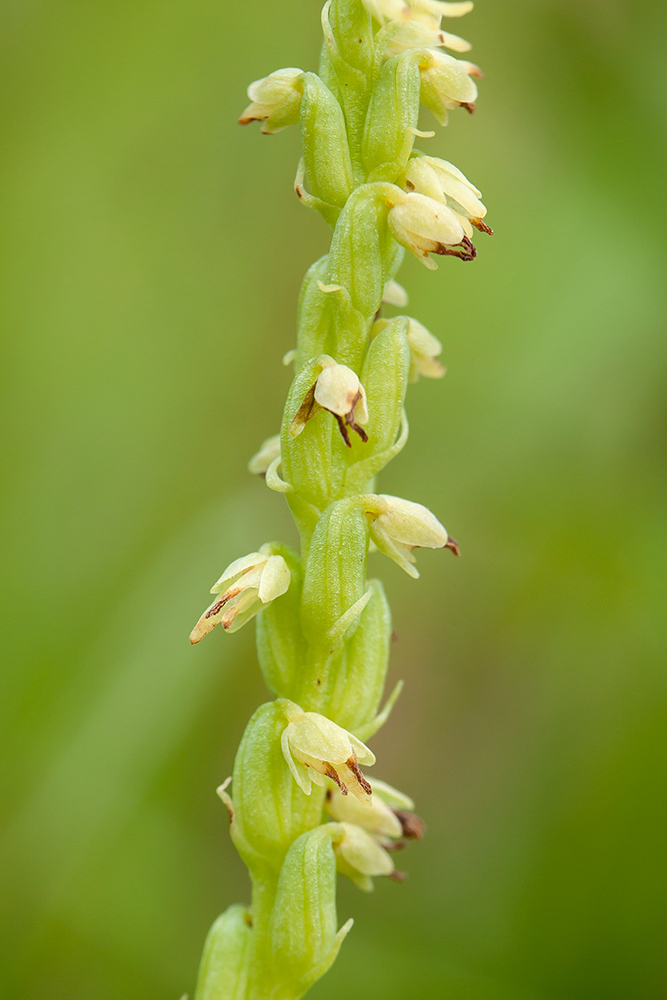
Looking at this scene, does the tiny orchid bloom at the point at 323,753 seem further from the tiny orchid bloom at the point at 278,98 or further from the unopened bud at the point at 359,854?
the tiny orchid bloom at the point at 278,98

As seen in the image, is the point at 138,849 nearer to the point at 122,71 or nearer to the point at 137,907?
the point at 137,907

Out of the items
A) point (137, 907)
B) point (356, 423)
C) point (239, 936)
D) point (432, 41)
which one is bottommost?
point (137, 907)

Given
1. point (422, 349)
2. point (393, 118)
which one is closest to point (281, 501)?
point (422, 349)

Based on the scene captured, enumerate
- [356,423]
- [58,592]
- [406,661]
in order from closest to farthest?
[356,423]
[58,592]
[406,661]

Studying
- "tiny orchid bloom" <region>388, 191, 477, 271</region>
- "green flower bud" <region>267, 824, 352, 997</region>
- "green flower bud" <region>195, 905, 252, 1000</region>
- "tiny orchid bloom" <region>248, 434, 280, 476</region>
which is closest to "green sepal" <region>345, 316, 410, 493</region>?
"tiny orchid bloom" <region>388, 191, 477, 271</region>

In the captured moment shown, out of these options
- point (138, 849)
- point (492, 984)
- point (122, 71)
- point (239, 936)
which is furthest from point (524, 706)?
point (122, 71)

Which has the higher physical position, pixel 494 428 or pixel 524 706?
pixel 494 428

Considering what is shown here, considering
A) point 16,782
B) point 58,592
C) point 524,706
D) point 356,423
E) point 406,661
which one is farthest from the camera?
point 406,661
